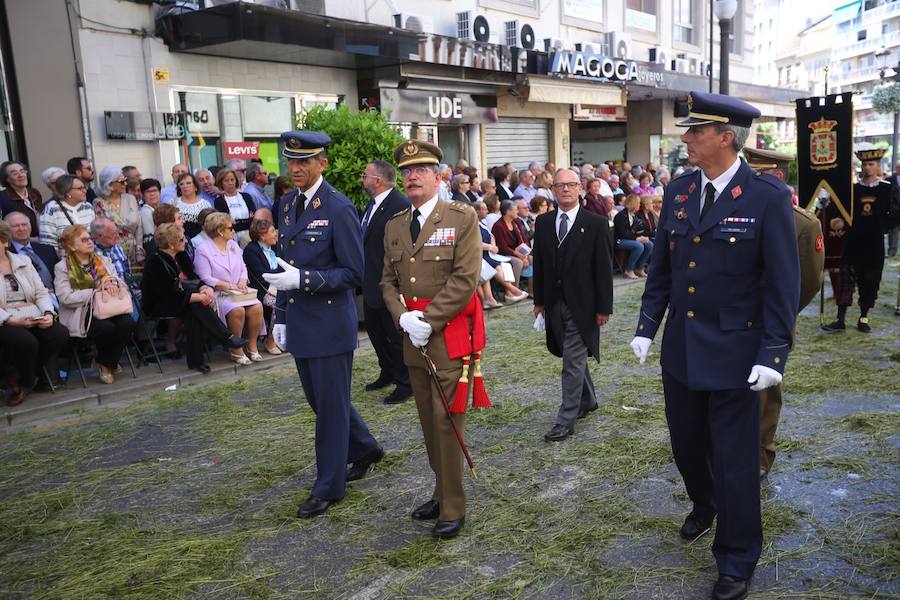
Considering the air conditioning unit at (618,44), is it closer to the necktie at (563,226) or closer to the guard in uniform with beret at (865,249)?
Result: the guard in uniform with beret at (865,249)

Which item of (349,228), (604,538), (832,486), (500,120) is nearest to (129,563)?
(349,228)

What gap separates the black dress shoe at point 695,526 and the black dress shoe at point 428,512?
1354 mm

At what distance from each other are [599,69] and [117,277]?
562 inches

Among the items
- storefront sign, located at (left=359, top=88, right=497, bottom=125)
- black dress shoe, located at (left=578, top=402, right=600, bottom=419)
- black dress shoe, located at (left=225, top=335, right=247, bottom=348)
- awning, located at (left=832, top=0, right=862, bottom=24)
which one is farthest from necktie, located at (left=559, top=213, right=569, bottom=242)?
awning, located at (left=832, top=0, right=862, bottom=24)

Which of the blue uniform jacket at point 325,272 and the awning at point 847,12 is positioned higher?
the awning at point 847,12

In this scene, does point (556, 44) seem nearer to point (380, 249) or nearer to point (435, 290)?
point (380, 249)

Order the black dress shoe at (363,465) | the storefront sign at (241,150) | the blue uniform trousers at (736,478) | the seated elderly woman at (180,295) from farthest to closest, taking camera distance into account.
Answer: the storefront sign at (241,150) < the seated elderly woman at (180,295) < the black dress shoe at (363,465) < the blue uniform trousers at (736,478)

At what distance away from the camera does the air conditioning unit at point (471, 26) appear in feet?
54.9

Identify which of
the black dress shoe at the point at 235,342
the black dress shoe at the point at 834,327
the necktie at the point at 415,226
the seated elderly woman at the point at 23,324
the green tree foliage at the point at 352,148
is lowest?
the black dress shoe at the point at 834,327

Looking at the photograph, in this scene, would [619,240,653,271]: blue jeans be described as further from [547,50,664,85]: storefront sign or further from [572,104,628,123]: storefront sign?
[572,104,628,123]: storefront sign

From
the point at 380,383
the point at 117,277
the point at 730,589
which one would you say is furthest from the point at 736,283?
the point at 117,277

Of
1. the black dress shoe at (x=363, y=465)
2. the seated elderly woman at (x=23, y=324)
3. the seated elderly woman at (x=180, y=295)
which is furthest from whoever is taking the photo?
the seated elderly woman at (x=180, y=295)

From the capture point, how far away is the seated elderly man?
311 inches

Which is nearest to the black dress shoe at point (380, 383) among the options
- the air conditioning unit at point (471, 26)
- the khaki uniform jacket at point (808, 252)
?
the khaki uniform jacket at point (808, 252)
